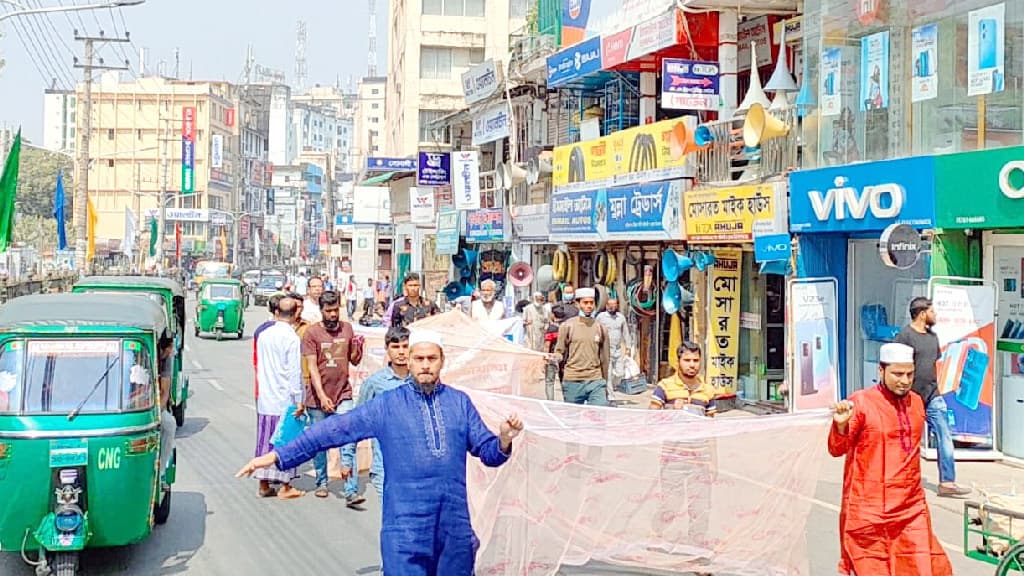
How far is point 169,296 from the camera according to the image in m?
17.8

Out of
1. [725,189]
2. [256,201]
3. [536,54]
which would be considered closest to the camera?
[725,189]

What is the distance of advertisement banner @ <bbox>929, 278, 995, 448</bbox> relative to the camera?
43.8 feet

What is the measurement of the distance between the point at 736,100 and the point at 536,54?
406 inches

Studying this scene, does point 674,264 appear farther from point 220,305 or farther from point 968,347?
point 220,305

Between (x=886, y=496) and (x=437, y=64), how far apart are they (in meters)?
55.8

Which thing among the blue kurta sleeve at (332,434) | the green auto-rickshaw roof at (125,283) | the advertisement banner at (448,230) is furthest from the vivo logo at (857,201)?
the advertisement banner at (448,230)

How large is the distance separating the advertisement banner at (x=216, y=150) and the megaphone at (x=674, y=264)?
326 feet

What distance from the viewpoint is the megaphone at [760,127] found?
55.2 ft

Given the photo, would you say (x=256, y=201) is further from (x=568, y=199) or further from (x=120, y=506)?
(x=120, y=506)

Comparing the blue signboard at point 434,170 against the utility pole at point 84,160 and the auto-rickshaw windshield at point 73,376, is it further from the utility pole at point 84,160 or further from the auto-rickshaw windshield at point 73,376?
the auto-rickshaw windshield at point 73,376

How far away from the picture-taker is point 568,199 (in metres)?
25.0

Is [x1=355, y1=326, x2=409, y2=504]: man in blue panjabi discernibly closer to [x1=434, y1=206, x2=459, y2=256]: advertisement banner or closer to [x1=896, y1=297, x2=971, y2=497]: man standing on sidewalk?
[x1=896, y1=297, x2=971, y2=497]: man standing on sidewalk

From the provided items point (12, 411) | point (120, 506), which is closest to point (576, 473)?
point (120, 506)

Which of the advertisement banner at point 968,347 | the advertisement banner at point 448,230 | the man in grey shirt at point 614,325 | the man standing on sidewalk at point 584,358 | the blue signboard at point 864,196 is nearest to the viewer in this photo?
the man standing on sidewalk at point 584,358
